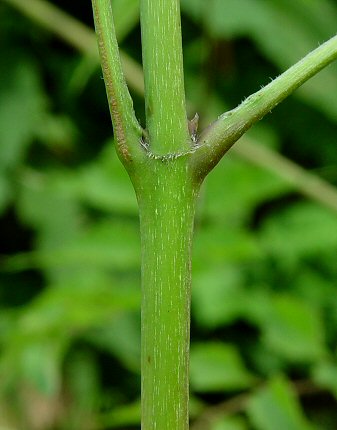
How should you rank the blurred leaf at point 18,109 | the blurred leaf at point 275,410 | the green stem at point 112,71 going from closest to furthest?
the green stem at point 112,71, the blurred leaf at point 275,410, the blurred leaf at point 18,109

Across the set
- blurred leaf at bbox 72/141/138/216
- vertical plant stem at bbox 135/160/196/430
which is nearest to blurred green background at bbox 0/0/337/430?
blurred leaf at bbox 72/141/138/216

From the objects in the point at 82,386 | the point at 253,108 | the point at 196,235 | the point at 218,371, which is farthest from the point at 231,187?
the point at 253,108

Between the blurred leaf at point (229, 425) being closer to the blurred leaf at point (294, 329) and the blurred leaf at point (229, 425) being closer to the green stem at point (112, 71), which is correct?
the blurred leaf at point (294, 329)

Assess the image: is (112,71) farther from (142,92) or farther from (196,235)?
(142,92)

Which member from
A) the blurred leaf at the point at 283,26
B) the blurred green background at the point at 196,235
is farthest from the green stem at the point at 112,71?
the blurred leaf at the point at 283,26

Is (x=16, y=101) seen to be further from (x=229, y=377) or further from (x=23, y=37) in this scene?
(x=229, y=377)
